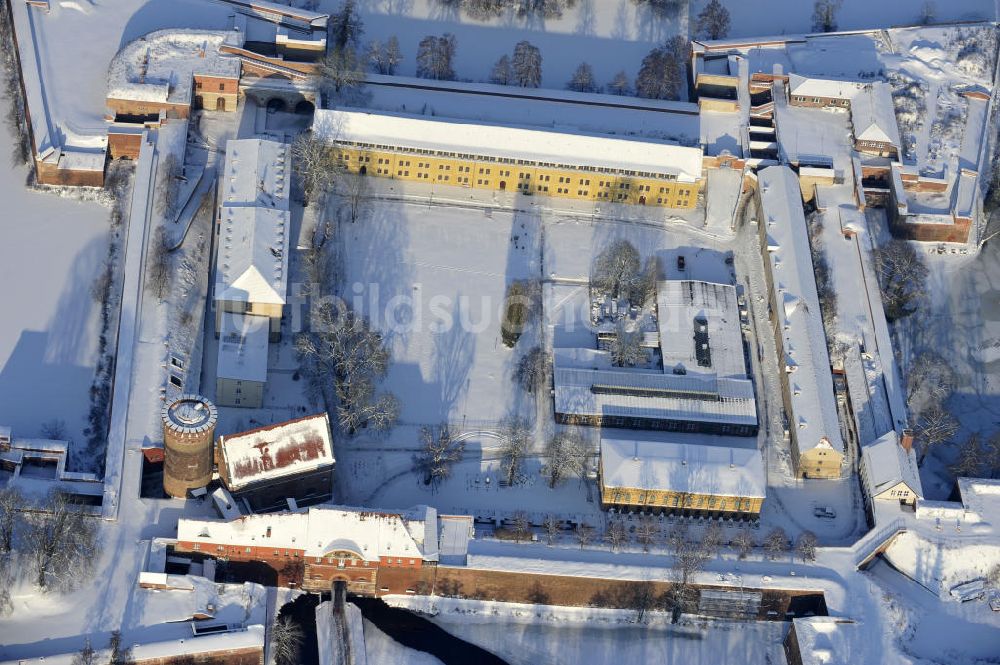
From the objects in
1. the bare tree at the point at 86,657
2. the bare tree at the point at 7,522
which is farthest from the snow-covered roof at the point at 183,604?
the bare tree at the point at 7,522

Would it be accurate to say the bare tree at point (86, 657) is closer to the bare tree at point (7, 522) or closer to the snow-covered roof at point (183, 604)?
the snow-covered roof at point (183, 604)

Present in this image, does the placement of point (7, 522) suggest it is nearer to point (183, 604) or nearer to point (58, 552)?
point (58, 552)

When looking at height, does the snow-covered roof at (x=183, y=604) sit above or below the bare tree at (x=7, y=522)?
below

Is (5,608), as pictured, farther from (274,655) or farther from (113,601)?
(274,655)

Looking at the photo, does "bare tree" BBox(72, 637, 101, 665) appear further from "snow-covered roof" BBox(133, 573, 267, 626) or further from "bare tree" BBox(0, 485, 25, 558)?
"bare tree" BBox(0, 485, 25, 558)

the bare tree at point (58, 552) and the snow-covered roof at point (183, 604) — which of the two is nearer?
the bare tree at point (58, 552)

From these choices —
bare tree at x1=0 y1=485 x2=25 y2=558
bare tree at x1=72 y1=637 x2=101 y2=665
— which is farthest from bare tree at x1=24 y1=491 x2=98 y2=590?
bare tree at x1=72 y1=637 x2=101 y2=665

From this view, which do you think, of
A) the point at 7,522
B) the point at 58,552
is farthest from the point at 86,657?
the point at 7,522
